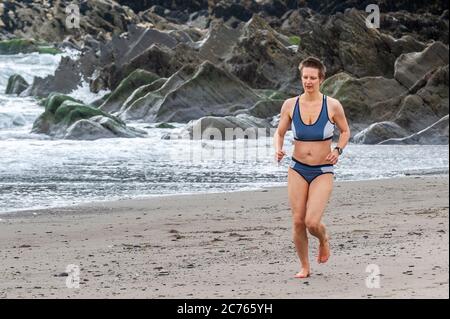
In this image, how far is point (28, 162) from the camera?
18.3 meters

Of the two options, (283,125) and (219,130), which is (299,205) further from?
(219,130)

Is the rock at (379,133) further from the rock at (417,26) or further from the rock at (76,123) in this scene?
the rock at (417,26)

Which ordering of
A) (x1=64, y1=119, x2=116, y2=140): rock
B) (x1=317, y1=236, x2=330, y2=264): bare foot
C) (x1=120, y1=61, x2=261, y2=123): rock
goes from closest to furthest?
(x1=317, y1=236, x2=330, y2=264): bare foot, (x1=64, y1=119, x2=116, y2=140): rock, (x1=120, y1=61, x2=261, y2=123): rock

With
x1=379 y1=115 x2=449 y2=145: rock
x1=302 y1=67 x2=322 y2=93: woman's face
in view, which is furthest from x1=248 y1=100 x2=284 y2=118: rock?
x1=302 y1=67 x2=322 y2=93: woman's face

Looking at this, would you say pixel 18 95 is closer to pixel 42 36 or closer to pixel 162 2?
pixel 42 36

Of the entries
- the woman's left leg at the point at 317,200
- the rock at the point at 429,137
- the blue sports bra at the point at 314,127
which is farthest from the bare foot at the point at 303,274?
the rock at the point at 429,137

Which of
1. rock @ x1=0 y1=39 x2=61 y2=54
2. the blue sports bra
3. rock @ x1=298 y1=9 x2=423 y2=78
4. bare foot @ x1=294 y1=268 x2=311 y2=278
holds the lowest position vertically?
bare foot @ x1=294 y1=268 x2=311 y2=278

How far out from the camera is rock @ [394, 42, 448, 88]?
93.9 feet

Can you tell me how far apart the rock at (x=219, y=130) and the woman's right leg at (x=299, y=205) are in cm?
1758

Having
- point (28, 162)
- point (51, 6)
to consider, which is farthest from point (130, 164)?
point (51, 6)

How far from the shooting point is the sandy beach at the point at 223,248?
Answer: 6426 mm

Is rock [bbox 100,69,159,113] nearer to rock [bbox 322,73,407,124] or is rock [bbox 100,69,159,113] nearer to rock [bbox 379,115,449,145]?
rock [bbox 322,73,407,124]

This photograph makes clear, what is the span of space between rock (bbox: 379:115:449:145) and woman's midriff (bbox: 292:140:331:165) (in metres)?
16.8

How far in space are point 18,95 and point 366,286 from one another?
1621 inches
